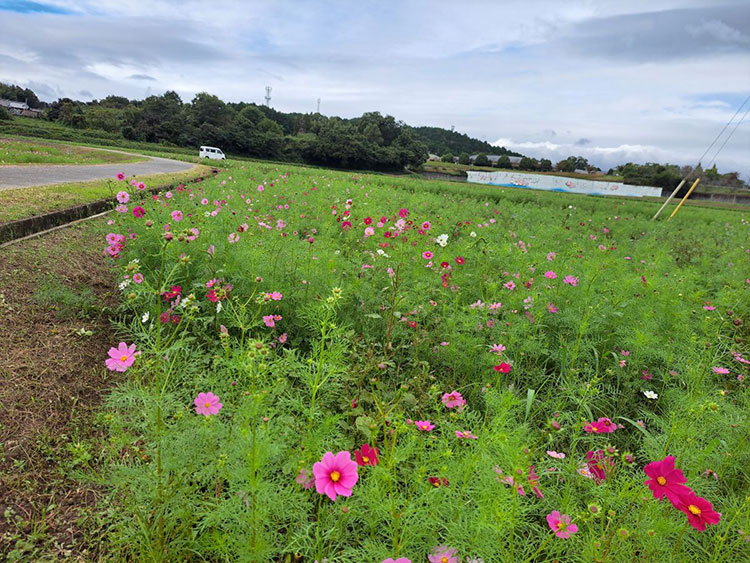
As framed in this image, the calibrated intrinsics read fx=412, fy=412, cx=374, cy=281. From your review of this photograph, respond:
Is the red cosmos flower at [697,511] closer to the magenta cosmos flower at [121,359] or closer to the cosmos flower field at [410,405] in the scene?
the cosmos flower field at [410,405]

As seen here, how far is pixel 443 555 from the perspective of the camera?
3.41 ft

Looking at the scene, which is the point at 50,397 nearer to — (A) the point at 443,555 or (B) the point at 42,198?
(A) the point at 443,555

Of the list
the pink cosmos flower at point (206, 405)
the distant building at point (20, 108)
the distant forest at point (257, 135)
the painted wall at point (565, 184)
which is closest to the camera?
the pink cosmos flower at point (206, 405)

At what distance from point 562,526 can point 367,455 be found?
513 mm

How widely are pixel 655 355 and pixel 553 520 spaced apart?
1784 millimetres

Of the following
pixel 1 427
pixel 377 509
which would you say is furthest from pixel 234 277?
pixel 377 509

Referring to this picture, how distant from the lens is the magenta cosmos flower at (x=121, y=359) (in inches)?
43.6

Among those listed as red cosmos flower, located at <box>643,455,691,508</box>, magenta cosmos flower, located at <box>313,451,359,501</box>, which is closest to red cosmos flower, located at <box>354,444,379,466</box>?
magenta cosmos flower, located at <box>313,451,359,501</box>

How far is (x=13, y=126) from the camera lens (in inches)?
1166

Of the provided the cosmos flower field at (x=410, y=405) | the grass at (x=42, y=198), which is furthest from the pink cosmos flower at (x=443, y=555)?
the grass at (x=42, y=198)

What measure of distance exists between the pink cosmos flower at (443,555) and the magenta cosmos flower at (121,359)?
940mm

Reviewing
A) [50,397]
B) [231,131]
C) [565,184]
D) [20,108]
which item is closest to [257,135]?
[231,131]

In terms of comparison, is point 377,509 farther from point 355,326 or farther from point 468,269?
point 468,269

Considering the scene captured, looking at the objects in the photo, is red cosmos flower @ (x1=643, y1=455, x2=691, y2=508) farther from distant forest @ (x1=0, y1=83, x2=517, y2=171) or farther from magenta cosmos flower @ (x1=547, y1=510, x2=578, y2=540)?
distant forest @ (x1=0, y1=83, x2=517, y2=171)
